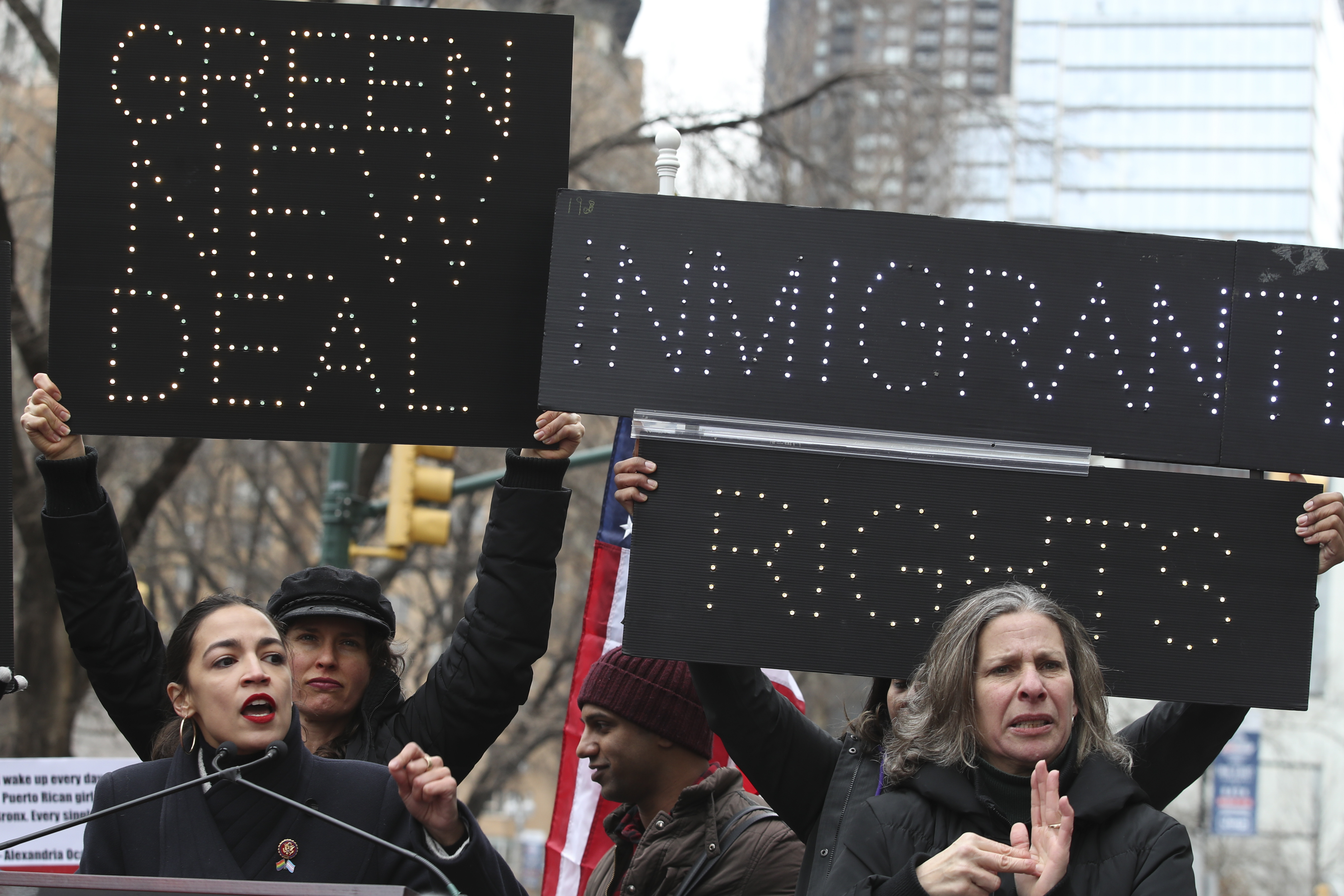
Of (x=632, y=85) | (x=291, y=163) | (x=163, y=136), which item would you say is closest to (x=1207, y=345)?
(x=291, y=163)

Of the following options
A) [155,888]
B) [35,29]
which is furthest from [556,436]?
[35,29]

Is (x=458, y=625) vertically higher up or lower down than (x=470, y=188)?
lower down

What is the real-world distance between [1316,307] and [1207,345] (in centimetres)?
26

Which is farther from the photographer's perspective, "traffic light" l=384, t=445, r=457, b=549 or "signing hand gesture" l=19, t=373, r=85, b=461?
"traffic light" l=384, t=445, r=457, b=549

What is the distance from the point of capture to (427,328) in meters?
3.97

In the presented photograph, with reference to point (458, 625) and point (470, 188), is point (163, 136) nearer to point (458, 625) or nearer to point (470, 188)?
point (470, 188)

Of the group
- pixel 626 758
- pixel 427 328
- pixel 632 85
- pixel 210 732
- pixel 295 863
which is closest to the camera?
pixel 295 863

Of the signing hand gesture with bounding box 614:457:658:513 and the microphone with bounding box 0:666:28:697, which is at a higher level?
the signing hand gesture with bounding box 614:457:658:513

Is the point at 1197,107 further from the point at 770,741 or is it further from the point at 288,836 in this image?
the point at 288,836

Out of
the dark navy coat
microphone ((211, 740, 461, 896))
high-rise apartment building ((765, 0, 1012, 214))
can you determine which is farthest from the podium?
high-rise apartment building ((765, 0, 1012, 214))

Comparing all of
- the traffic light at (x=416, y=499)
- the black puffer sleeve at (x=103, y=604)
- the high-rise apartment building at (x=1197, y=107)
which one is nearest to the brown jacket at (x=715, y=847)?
the black puffer sleeve at (x=103, y=604)

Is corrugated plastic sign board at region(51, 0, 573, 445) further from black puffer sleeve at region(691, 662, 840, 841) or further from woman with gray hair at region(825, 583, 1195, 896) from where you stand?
woman with gray hair at region(825, 583, 1195, 896)

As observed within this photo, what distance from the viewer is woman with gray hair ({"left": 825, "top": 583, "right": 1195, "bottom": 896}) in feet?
9.84

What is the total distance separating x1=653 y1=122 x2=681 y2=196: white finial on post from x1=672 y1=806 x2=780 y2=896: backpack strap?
162cm
